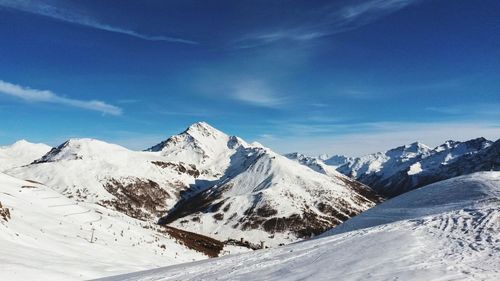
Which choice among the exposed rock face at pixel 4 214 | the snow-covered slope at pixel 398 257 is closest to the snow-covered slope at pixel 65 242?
the exposed rock face at pixel 4 214

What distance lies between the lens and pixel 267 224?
531ft

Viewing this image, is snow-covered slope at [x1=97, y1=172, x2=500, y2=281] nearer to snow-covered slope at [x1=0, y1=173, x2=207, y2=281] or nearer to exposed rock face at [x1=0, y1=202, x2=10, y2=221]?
snow-covered slope at [x1=0, y1=173, x2=207, y2=281]

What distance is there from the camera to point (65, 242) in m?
30.8

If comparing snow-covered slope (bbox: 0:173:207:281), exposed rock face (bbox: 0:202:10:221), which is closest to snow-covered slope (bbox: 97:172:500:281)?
snow-covered slope (bbox: 0:173:207:281)

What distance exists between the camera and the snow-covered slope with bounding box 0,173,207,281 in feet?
73.2

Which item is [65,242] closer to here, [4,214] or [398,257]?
[4,214]

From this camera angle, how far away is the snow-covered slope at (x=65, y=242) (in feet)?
73.2

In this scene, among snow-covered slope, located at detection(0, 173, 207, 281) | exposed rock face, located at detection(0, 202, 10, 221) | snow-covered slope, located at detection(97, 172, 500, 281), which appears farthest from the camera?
exposed rock face, located at detection(0, 202, 10, 221)

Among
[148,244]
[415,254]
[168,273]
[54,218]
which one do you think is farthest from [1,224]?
[415,254]

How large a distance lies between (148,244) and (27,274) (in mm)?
19428

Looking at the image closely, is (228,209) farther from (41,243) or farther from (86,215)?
(41,243)

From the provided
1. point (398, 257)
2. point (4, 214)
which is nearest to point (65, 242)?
point (4, 214)

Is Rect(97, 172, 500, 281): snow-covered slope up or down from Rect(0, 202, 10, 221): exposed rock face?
down

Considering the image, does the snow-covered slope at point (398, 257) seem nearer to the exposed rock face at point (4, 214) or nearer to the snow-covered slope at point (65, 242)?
the snow-covered slope at point (65, 242)
